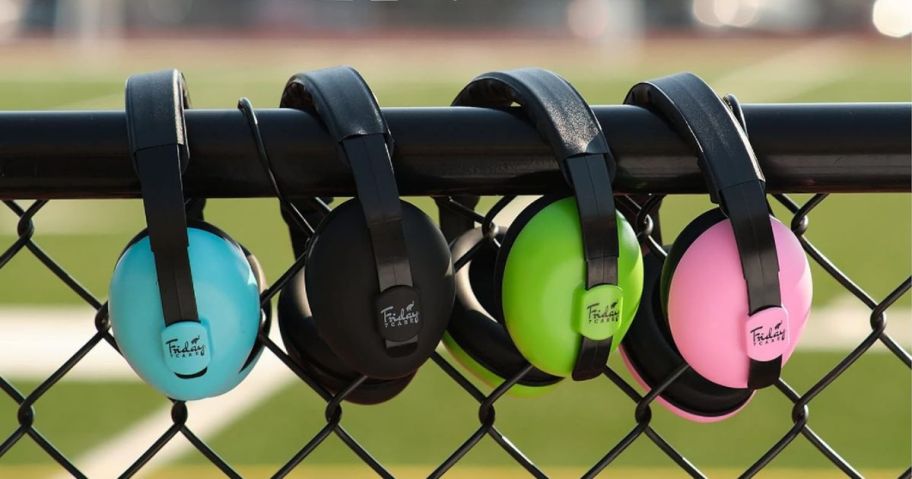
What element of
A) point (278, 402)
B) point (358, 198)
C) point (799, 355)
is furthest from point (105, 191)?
point (799, 355)

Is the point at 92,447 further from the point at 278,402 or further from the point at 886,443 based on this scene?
the point at 886,443

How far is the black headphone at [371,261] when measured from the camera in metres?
0.71

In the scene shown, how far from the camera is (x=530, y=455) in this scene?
3631 mm

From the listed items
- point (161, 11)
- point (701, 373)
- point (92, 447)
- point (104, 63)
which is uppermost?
point (161, 11)

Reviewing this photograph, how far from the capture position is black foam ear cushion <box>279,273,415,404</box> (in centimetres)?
84

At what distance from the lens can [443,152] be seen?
778 mm

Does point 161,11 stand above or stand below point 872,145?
above

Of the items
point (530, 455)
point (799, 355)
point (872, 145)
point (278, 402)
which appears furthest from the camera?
point (799, 355)

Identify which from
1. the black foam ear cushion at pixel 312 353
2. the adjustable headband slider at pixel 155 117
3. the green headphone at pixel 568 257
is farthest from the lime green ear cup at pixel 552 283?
the adjustable headband slider at pixel 155 117

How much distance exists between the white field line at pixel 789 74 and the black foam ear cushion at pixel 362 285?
11.3 metres

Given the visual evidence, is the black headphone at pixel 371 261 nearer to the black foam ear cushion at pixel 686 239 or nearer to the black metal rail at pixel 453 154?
the black metal rail at pixel 453 154

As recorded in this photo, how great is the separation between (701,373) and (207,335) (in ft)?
1.09

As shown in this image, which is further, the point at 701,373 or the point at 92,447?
the point at 92,447

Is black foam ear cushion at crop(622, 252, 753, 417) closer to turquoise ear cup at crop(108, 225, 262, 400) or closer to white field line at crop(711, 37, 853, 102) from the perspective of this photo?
turquoise ear cup at crop(108, 225, 262, 400)
